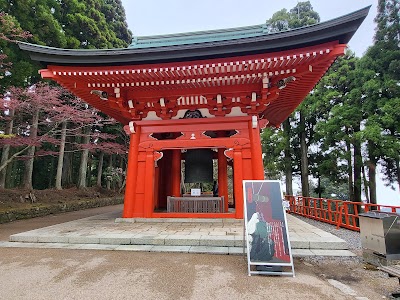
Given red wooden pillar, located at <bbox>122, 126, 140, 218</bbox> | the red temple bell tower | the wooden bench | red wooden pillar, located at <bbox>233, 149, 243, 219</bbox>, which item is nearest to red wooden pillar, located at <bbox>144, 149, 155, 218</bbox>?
the red temple bell tower

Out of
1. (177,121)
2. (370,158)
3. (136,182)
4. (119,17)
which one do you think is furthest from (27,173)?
(370,158)

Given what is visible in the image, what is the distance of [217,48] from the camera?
596cm

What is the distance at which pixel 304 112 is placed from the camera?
16.3 m

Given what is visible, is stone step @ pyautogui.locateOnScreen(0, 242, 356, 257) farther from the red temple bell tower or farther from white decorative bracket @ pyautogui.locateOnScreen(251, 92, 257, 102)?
white decorative bracket @ pyautogui.locateOnScreen(251, 92, 257, 102)

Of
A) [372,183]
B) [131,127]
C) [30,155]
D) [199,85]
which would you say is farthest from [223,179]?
[30,155]

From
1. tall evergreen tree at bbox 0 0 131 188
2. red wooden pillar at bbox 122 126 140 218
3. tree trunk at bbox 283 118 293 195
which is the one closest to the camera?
red wooden pillar at bbox 122 126 140 218

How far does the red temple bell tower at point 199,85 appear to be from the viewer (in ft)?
19.1

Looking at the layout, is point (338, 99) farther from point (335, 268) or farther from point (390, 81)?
point (335, 268)

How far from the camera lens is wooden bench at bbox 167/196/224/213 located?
25.3 feet

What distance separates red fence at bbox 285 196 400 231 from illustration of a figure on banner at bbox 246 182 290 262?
420 cm

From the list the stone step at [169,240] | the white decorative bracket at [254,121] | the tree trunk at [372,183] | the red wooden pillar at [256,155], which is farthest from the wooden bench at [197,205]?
the tree trunk at [372,183]

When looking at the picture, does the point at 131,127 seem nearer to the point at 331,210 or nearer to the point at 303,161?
the point at 331,210

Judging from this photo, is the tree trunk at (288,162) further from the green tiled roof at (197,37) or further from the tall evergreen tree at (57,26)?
the tall evergreen tree at (57,26)

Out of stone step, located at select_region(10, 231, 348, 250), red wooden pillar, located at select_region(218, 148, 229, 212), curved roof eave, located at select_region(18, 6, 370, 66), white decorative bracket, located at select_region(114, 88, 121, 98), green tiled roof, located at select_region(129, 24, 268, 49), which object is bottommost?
stone step, located at select_region(10, 231, 348, 250)
